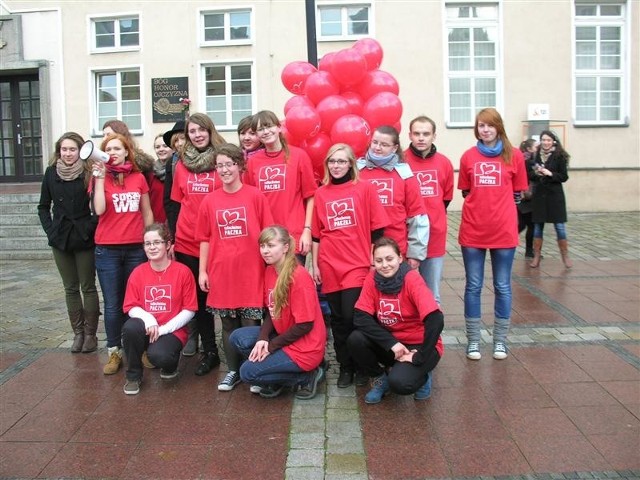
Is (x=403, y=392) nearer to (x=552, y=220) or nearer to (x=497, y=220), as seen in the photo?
(x=497, y=220)

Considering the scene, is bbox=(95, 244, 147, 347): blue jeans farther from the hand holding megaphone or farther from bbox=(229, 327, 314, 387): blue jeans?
bbox=(229, 327, 314, 387): blue jeans

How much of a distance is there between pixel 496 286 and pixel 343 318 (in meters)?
1.37

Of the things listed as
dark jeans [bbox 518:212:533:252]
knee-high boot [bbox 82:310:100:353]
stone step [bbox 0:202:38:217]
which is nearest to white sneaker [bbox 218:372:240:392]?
knee-high boot [bbox 82:310:100:353]

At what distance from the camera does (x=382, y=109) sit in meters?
5.04

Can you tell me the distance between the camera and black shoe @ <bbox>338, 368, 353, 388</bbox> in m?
4.43

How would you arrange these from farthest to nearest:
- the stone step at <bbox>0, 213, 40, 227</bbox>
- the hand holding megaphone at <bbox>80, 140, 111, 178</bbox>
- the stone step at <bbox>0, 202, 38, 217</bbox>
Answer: the stone step at <bbox>0, 202, 38, 217</bbox> < the stone step at <bbox>0, 213, 40, 227</bbox> < the hand holding megaphone at <bbox>80, 140, 111, 178</bbox>

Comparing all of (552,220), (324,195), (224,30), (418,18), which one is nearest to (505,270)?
(324,195)

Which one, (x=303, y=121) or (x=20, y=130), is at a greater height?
(x=20, y=130)

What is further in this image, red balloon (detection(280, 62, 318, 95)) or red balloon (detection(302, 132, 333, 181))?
red balloon (detection(280, 62, 318, 95))

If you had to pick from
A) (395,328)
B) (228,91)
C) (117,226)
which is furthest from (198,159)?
(228,91)

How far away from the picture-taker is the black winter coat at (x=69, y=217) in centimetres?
502

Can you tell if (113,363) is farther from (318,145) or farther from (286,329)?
(318,145)

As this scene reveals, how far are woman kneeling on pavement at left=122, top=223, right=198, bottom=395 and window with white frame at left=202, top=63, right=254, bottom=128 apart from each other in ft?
34.1

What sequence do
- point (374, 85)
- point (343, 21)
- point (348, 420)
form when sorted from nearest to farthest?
point (348, 420)
point (374, 85)
point (343, 21)
